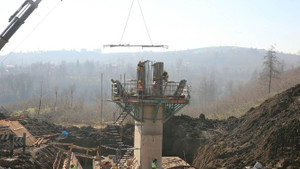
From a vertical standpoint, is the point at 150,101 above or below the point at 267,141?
above

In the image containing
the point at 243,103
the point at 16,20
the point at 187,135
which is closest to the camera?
the point at 16,20

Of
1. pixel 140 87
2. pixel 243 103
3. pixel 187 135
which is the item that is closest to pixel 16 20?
pixel 140 87

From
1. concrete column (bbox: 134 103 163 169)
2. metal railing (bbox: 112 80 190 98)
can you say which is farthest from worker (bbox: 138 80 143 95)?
concrete column (bbox: 134 103 163 169)

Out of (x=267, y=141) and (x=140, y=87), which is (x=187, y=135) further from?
(x=140, y=87)

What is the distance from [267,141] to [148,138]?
304 inches

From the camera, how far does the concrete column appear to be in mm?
24938

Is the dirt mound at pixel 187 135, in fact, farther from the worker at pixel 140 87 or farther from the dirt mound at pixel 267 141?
the worker at pixel 140 87

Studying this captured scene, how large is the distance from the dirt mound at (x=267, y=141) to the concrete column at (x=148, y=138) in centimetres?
462

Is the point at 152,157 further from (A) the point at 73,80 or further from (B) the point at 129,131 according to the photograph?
(A) the point at 73,80

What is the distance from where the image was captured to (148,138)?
25.0 meters

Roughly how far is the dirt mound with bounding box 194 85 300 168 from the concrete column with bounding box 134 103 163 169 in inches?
182

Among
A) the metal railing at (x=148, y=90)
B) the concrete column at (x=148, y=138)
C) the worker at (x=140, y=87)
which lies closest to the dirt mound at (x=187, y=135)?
the concrete column at (x=148, y=138)

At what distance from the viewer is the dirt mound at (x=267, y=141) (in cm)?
2272

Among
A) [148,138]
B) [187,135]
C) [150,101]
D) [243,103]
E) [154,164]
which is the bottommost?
[187,135]
